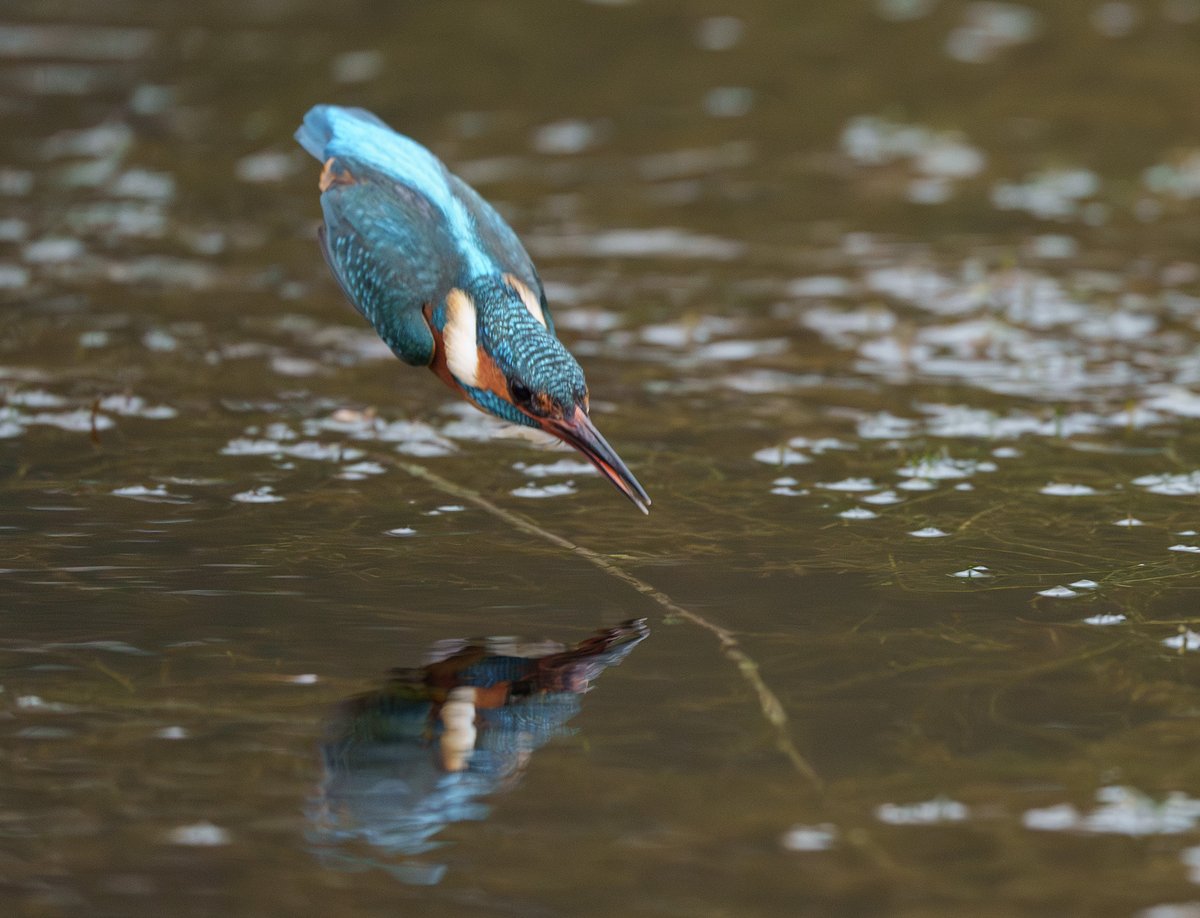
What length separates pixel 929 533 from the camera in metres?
6.19

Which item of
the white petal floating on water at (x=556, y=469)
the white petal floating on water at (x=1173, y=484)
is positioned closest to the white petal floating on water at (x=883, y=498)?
the white petal floating on water at (x=556, y=469)

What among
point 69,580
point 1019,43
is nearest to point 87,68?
point 1019,43

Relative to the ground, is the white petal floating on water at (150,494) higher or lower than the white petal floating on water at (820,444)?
lower

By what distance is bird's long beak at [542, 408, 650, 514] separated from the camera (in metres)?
5.61

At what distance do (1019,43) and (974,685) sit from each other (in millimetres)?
10577

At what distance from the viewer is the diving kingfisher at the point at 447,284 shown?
560cm

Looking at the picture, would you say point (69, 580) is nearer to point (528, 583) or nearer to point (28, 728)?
point (28, 728)

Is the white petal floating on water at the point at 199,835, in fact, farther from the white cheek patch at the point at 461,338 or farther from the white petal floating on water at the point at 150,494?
the white petal floating on water at the point at 150,494

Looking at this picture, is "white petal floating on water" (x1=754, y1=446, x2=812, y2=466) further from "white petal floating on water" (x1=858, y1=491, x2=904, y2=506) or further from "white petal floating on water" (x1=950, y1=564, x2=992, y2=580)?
"white petal floating on water" (x1=950, y1=564, x2=992, y2=580)

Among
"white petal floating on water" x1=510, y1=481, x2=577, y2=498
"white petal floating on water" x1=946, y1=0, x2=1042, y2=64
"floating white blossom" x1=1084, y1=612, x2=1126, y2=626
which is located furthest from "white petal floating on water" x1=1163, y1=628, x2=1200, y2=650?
"white petal floating on water" x1=946, y1=0, x2=1042, y2=64

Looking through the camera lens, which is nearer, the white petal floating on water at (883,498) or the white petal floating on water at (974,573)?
the white petal floating on water at (974,573)

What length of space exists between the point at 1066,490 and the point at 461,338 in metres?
2.34

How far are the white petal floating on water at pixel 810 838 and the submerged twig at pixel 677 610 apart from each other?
0.22 metres

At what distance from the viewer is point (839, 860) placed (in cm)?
411
